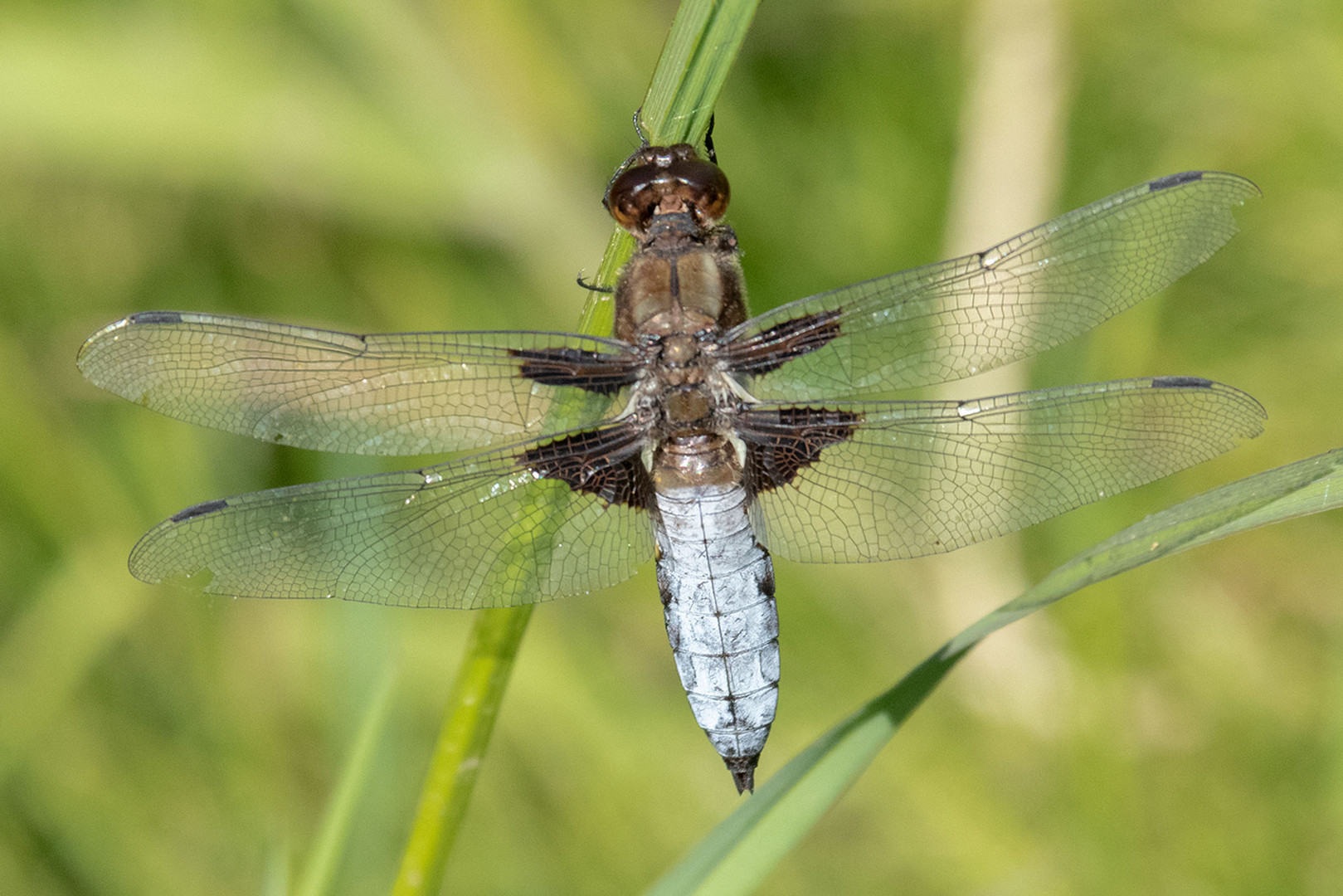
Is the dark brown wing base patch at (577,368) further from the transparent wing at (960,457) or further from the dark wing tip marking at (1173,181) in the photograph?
the dark wing tip marking at (1173,181)

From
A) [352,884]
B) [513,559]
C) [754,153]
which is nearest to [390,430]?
[513,559]

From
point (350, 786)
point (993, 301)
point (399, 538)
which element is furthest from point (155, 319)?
point (993, 301)

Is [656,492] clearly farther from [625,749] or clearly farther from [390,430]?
[625,749]

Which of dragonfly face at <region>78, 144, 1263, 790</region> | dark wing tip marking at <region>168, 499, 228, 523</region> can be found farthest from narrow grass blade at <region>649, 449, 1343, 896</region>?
dark wing tip marking at <region>168, 499, 228, 523</region>

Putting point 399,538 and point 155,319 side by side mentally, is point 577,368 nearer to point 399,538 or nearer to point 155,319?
point 399,538

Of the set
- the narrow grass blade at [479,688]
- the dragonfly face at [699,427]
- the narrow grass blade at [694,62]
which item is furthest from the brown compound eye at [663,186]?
the narrow grass blade at [479,688]
